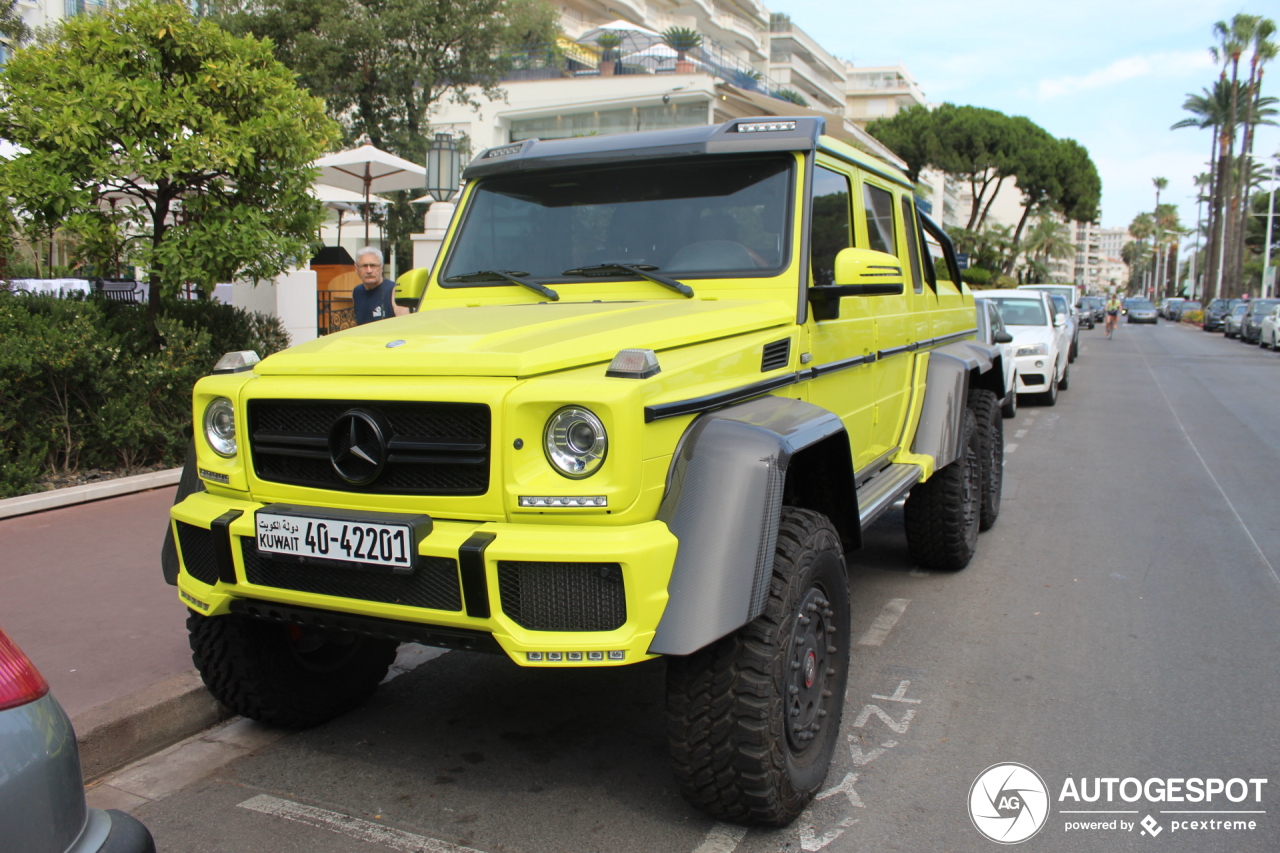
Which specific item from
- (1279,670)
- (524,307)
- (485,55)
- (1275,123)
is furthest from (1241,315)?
(524,307)

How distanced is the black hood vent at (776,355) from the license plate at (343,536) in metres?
1.29

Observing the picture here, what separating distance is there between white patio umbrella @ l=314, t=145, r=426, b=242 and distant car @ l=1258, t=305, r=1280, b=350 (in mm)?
26964

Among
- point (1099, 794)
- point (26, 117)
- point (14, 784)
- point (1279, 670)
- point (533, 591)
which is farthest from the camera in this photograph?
point (26, 117)

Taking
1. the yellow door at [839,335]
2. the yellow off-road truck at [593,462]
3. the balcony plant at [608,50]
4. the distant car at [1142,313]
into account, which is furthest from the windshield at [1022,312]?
the distant car at [1142,313]

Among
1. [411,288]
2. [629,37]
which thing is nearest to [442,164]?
[411,288]

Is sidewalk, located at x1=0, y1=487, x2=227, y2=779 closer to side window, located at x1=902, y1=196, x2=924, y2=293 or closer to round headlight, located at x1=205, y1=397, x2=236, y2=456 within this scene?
round headlight, located at x1=205, y1=397, x2=236, y2=456

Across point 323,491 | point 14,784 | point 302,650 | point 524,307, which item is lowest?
point 302,650

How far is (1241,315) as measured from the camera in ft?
121

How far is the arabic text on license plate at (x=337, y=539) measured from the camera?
275 centimetres

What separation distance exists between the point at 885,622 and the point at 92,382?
5.64 metres

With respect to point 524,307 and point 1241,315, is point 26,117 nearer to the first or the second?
point 524,307

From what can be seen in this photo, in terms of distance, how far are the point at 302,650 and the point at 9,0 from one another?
2653cm

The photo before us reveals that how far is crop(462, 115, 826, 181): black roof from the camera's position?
3.82 metres

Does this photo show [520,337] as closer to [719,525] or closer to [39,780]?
[719,525]
